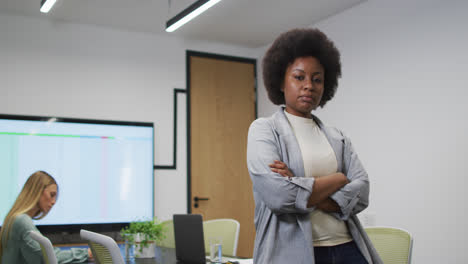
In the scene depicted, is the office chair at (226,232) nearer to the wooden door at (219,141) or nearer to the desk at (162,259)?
the desk at (162,259)

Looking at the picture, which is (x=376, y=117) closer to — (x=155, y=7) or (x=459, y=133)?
(x=459, y=133)

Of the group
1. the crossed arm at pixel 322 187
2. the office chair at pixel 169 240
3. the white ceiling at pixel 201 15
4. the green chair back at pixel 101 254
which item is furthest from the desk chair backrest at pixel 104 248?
the white ceiling at pixel 201 15

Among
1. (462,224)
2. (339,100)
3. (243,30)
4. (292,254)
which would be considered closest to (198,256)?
(292,254)

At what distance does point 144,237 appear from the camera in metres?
2.88

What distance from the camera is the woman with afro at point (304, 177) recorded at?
1.33 meters

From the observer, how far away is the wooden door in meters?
4.95

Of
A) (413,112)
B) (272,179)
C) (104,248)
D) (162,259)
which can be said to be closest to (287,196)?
(272,179)

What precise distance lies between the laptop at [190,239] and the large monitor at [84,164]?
187 centimetres

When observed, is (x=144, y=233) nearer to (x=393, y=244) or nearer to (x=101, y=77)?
(x=393, y=244)

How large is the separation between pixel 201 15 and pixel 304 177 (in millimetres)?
3274

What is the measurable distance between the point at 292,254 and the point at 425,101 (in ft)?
8.54

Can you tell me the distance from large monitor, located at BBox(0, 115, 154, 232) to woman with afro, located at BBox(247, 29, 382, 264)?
3030mm

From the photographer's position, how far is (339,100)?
432 centimetres

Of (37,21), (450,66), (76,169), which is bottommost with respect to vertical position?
(76,169)
